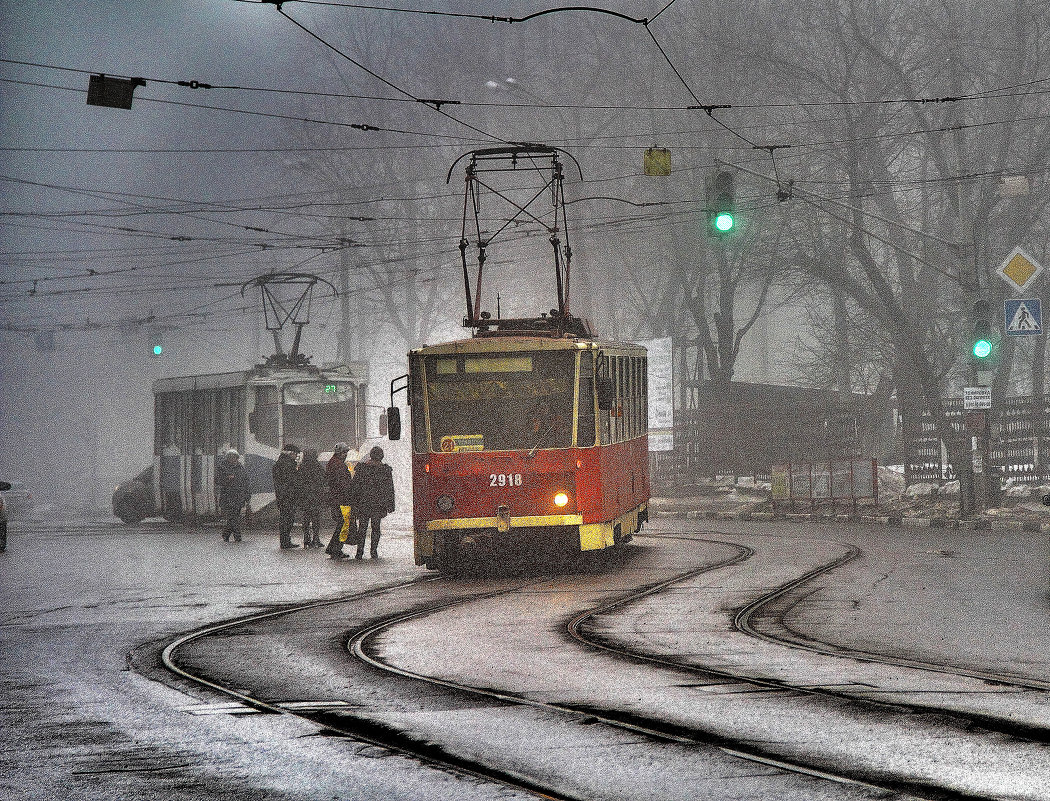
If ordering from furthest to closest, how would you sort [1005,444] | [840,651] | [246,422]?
[1005,444] < [246,422] < [840,651]

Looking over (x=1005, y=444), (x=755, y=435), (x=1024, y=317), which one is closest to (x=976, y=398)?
(x=1024, y=317)

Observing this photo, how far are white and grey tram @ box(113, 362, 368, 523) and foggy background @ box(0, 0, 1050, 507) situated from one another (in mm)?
4066

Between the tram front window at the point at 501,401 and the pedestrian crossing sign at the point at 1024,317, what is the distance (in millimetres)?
10823

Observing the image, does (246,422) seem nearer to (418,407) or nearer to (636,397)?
(636,397)

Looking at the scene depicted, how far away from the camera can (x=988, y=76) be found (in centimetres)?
3597

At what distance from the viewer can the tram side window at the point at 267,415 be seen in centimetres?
3108

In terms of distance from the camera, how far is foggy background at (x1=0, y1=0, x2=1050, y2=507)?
115 ft

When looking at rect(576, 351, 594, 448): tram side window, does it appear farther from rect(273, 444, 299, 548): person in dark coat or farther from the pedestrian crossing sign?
the pedestrian crossing sign

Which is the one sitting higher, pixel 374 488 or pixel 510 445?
pixel 510 445

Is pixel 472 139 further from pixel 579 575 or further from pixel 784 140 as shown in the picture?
pixel 579 575

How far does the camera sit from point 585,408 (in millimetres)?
18359

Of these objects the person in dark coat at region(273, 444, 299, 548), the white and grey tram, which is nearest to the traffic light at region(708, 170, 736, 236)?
the person in dark coat at region(273, 444, 299, 548)

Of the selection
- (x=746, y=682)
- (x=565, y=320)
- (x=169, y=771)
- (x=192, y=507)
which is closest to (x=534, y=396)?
(x=565, y=320)

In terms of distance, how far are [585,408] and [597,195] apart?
32.2m
